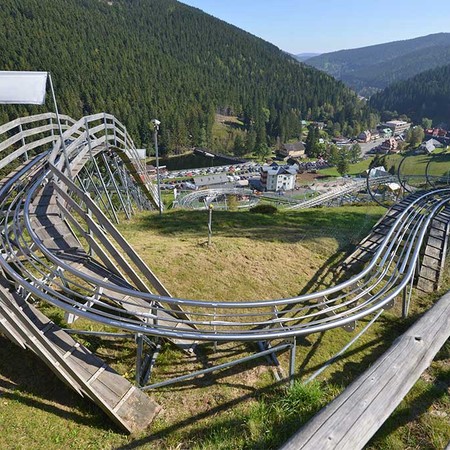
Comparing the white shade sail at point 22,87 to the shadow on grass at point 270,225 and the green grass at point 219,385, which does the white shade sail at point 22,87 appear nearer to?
the green grass at point 219,385

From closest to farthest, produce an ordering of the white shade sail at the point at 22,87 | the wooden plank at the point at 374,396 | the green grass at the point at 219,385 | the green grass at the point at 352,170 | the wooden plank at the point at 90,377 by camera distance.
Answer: the wooden plank at the point at 374,396
the green grass at the point at 219,385
the wooden plank at the point at 90,377
the white shade sail at the point at 22,87
the green grass at the point at 352,170

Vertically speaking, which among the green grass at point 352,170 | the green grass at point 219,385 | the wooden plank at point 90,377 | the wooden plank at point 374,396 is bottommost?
the green grass at point 352,170

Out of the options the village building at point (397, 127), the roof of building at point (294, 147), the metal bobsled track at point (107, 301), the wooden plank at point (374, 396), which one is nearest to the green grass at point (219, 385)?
the metal bobsled track at point (107, 301)

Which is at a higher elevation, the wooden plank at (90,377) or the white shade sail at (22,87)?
the white shade sail at (22,87)

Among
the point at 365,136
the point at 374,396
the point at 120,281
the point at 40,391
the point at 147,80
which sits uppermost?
the point at 147,80

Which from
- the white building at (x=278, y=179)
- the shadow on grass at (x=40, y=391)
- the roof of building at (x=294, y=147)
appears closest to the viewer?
the shadow on grass at (x=40, y=391)

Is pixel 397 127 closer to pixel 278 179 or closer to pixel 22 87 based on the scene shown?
pixel 278 179

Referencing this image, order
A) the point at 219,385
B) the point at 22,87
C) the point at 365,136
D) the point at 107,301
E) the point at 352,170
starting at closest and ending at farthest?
the point at 219,385
the point at 22,87
the point at 107,301
the point at 352,170
the point at 365,136

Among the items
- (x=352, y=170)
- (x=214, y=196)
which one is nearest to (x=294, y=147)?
(x=352, y=170)
